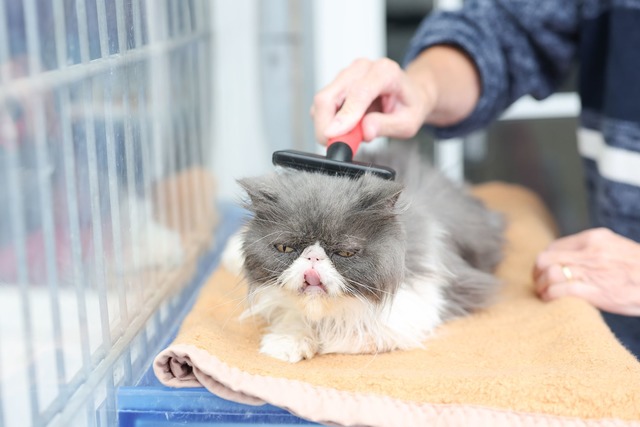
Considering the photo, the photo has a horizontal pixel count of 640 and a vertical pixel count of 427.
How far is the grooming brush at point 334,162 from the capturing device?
1117mm

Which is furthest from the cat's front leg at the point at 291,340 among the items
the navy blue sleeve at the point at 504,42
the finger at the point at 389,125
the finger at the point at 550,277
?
the navy blue sleeve at the point at 504,42

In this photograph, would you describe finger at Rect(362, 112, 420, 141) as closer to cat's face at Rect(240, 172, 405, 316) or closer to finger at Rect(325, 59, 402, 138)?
finger at Rect(325, 59, 402, 138)

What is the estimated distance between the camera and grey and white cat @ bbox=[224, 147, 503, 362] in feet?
3.36

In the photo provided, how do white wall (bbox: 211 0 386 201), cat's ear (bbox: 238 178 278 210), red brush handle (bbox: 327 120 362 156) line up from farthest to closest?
white wall (bbox: 211 0 386 201) < red brush handle (bbox: 327 120 362 156) < cat's ear (bbox: 238 178 278 210)

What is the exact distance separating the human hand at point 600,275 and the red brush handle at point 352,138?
47cm

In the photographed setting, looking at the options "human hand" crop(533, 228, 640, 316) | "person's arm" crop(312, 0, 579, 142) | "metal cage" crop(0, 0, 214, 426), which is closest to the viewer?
"metal cage" crop(0, 0, 214, 426)

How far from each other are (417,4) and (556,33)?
736 millimetres

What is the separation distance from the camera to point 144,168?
1.29 meters

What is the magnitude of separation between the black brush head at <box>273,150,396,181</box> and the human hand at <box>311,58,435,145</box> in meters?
0.09

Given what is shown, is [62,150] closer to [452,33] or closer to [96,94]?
[96,94]

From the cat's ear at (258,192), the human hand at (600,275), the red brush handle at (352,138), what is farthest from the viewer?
the human hand at (600,275)

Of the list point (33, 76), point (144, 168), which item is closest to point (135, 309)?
point (144, 168)

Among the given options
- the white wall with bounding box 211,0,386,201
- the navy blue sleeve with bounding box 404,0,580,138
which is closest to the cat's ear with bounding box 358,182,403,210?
the navy blue sleeve with bounding box 404,0,580,138

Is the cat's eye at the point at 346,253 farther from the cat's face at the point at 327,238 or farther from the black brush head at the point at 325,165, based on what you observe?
the black brush head at the point at 325,165
